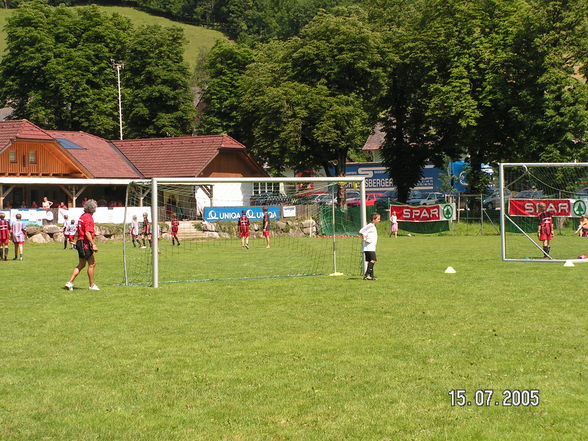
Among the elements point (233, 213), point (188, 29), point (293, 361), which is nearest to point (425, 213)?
point (233, 213)

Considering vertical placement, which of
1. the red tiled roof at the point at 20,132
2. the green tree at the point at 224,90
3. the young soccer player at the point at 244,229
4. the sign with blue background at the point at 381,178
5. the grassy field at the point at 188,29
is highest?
the grassy field at the point at 188,29

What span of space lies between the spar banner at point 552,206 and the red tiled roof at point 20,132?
3136cm

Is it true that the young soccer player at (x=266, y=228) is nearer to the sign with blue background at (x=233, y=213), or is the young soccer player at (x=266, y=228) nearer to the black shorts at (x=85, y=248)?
the sign with blue background at (x=233, y=213)

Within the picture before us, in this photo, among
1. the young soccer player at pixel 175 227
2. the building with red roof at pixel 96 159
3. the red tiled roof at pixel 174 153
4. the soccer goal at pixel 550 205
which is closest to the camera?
the soccer goal at pixel 550 205

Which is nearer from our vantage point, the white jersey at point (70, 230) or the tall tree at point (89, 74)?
the white jersey at point (70, 230)

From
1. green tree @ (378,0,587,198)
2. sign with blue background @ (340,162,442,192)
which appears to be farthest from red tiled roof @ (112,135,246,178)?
sign with blue background @ (340,162,442,192)

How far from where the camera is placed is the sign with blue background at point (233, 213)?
Result: 33.1 metres

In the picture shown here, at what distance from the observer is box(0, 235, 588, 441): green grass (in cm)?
705

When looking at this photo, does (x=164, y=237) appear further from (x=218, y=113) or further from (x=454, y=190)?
(x=454, y=190)

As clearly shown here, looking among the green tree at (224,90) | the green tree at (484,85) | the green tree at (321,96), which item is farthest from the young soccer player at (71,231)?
the green tree at (224,90)

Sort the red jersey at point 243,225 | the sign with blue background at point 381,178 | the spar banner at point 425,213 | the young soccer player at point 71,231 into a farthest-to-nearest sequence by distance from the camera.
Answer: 1. the sign with blue background at point 381,178
2. the spar banner at point 425,213
3. the young soccer player at point 71,231
4. the red jersey at point 243,225

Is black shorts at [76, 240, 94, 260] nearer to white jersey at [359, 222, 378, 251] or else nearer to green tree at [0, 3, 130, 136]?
white jersey at [359, 222, 378, 251]

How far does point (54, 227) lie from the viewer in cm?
4072

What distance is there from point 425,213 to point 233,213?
1273 centimetres
